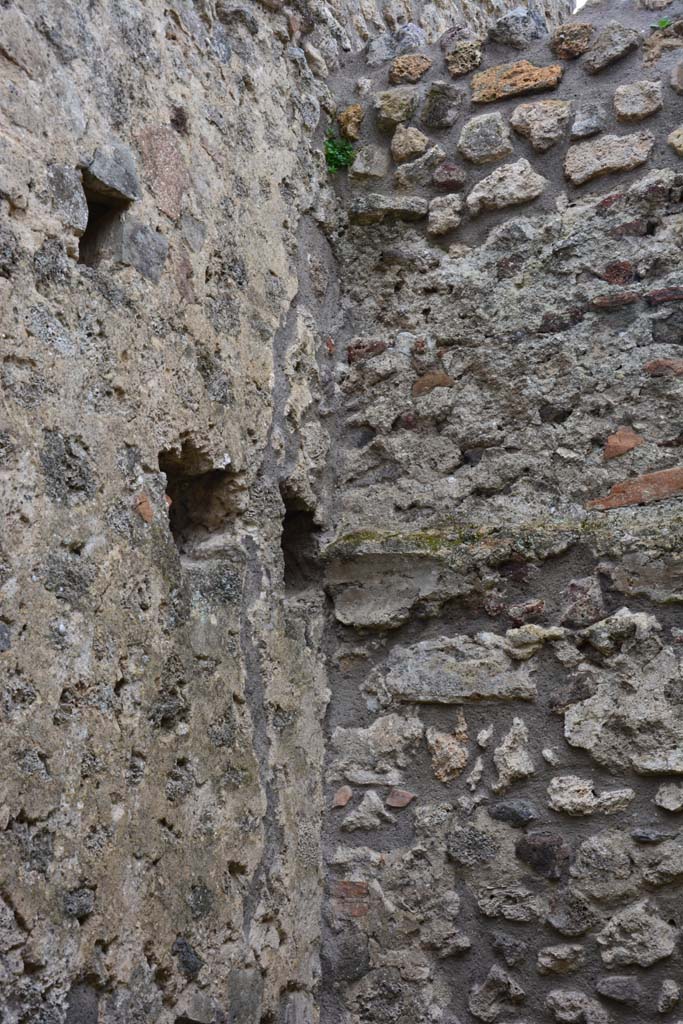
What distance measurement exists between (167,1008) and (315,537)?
141cm

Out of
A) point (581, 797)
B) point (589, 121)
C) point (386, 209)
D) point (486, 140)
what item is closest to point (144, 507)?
point (581, 797)

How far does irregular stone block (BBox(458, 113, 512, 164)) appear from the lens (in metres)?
3.30

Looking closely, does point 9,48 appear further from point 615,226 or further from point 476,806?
point 476,806

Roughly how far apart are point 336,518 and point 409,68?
5.33ft

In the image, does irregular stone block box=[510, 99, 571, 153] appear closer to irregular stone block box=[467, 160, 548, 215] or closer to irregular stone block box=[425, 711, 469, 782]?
irregular stone block box=[467, 160, 548, 215]

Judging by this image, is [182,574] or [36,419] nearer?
[36,419]

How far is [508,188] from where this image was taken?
3.25 meters

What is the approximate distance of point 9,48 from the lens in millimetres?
2096

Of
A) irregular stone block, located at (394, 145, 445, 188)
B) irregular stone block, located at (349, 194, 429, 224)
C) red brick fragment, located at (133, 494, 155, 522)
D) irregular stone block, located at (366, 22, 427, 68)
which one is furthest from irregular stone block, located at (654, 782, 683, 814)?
irregular stone block, located at (366, 22, 427, 68)

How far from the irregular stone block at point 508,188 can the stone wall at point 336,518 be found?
1 centimetres

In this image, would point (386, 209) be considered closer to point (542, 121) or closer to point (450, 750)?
point (542, 121)

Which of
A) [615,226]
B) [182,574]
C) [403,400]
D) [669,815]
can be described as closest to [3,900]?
[182,574]

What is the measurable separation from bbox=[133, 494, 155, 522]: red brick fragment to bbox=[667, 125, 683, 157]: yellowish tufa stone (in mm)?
1984

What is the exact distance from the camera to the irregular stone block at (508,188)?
3229 millimetres
